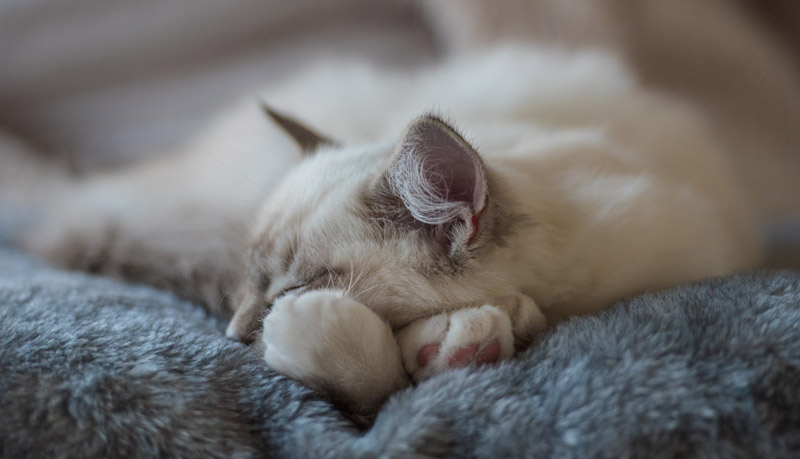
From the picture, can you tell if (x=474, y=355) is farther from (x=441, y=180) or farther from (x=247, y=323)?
(x=247, y=323)

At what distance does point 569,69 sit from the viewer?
5.20 feet

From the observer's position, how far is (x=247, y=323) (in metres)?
0.93

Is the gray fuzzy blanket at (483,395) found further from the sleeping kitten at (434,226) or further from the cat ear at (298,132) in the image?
the cat ear at (298,132)

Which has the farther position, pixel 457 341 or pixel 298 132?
pixel 298 132

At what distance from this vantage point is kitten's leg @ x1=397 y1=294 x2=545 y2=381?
2.48 ft

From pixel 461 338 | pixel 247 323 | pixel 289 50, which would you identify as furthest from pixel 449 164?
pixel 289 50

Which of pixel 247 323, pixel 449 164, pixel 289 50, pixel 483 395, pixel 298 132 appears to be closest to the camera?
pixel 483 395

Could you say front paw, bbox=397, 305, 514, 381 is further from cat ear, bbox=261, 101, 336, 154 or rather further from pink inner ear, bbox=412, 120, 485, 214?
cat ear, bbox=261, 101, 336, 154

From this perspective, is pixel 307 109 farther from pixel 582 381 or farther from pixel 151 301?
pixel 582 381

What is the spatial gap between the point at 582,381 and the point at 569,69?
1136mm

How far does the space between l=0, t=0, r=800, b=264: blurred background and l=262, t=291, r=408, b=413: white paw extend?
131cm

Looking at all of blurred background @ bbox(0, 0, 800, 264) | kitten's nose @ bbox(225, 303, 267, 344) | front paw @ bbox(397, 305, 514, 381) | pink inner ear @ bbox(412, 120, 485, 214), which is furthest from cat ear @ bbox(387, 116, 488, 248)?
blurred background @ bbox(0, 0, 800, 264)

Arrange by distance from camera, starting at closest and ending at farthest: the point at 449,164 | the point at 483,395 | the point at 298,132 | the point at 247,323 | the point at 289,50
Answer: the point at 483,395 → the point at 449,164 → the point at 247,323 → the point at 298,132 → the point at 289,50

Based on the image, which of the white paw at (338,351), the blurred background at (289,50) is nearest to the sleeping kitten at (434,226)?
the white paw at (338,351)
